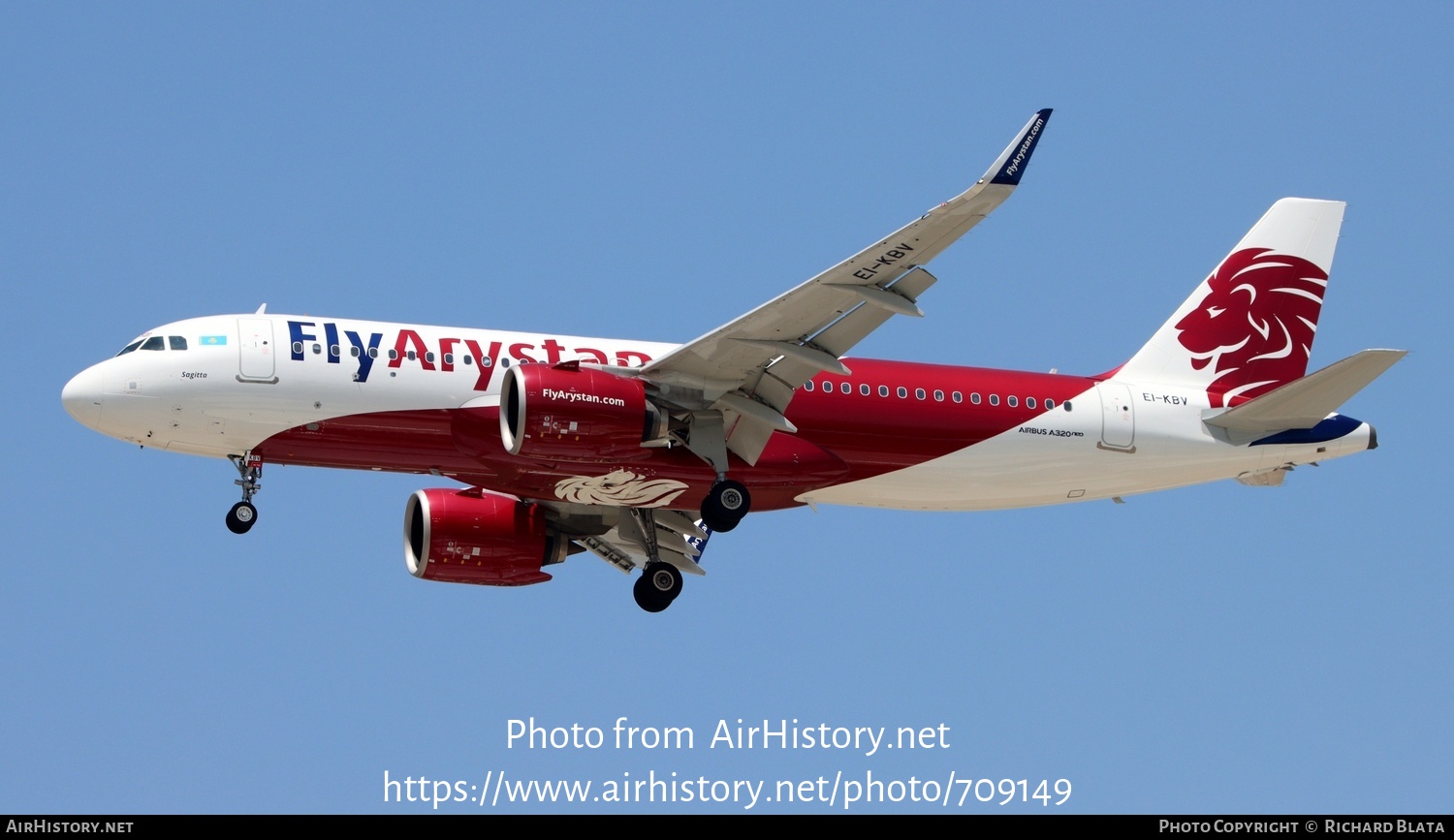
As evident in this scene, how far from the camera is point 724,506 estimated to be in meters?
36.6

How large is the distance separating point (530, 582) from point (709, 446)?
6.68 meters

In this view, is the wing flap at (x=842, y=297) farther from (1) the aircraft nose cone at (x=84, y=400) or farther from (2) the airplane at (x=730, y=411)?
(1) the aircraft nose cone at (x=84, y=400)

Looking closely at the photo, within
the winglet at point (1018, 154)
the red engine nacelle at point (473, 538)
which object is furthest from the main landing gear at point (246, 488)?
the winglet at point (1018, 154)

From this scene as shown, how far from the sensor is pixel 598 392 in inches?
1374

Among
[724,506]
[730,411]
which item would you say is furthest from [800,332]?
[724,506]

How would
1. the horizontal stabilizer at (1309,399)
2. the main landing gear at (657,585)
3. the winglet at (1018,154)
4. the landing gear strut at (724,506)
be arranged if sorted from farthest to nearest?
the main landing gear at (657,585)
the horizontal stabilizer at (1309,399)
the landing gear strut at (724,506)
the winglet at (1018,154)

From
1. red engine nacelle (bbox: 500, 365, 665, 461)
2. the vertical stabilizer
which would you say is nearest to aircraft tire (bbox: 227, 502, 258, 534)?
red engine nacelle (bbox: 500, 365, 665, 461)

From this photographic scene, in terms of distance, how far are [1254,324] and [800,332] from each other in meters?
12.2

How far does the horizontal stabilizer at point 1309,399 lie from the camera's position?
3675cm

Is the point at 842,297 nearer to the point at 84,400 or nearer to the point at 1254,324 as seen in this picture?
the point at 1254,324

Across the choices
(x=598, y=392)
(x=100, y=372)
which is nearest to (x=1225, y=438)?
(x=598, y=392)

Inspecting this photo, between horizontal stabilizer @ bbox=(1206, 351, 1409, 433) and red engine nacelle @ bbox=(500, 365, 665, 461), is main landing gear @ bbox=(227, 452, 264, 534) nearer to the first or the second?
red engine nacelle @ bbox=(500, 365, 665, 461)

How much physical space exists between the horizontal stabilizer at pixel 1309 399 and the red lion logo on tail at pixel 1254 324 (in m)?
0.86

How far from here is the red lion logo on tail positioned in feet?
136
